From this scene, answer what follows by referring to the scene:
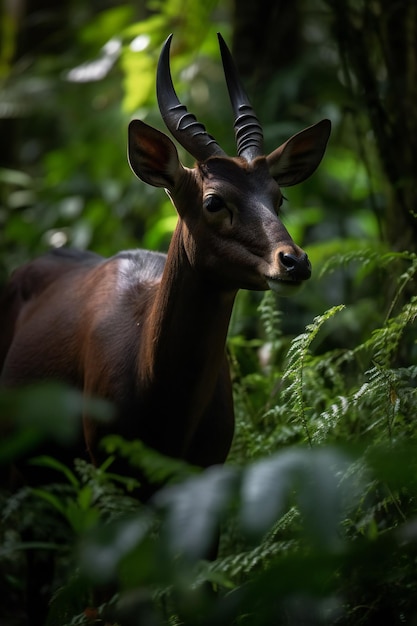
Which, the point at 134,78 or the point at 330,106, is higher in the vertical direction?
the point at 134,78

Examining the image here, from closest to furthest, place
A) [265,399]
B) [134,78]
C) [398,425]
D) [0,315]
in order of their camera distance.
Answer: [398,425] < [265,399] < [0,315] < [134,78]

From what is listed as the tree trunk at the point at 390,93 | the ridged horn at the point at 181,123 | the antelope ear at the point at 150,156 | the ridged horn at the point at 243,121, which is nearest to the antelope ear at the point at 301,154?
the ridged horn at the point at 243,121

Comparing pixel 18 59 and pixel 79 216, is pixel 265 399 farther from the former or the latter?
pixel 18 59

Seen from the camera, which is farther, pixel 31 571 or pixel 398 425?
pixel 31 571

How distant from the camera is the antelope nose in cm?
439

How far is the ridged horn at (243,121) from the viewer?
16.9 ft

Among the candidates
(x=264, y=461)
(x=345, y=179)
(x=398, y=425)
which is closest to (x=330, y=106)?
(x=345, y=179)

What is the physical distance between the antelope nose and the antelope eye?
56cm

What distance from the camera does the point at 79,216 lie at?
1168 cm

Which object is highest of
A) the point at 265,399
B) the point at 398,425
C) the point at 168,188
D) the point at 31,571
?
the point at 168,188

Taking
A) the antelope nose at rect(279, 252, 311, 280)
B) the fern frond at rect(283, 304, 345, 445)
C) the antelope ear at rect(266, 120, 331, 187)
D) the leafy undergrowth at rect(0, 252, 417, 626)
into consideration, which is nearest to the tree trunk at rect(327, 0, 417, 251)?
the leafy undergrowth at rect(0, 252, 417, 626)

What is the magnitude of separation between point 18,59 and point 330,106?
14.3ft

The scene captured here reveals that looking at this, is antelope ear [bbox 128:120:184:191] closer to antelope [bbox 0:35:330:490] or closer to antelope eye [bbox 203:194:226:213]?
antelope [bbox 0:35:330:490]

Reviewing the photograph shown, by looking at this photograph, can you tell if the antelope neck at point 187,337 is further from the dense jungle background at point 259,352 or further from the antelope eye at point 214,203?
the dense jungle background at point 259,352
